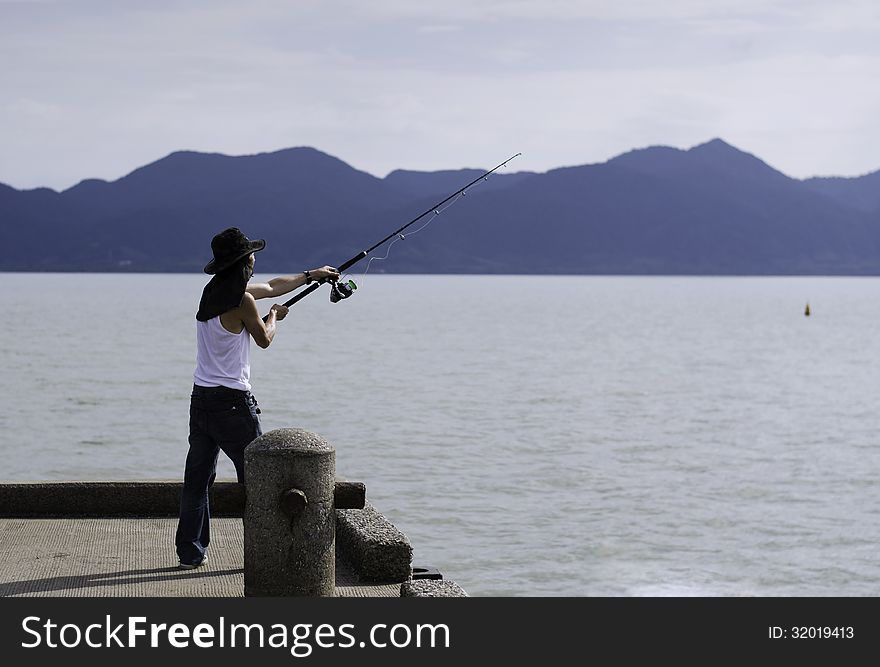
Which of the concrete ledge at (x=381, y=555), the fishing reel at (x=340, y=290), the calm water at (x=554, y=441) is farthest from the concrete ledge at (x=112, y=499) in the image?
the calm water at (x=554, y=441)

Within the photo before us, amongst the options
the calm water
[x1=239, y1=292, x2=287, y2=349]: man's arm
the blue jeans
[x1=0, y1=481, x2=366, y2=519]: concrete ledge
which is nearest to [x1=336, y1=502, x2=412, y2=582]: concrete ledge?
the blue jeans

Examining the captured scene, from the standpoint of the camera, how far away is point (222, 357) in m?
7.36

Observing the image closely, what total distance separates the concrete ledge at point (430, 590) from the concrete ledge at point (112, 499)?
198 centimetres

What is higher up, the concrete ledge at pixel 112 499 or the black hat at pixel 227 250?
the black hat at pixel 227 250

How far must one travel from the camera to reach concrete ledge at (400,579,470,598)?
22.6ft

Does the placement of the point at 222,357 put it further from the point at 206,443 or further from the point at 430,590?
the point at 430,590

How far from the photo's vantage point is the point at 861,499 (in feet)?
73.8

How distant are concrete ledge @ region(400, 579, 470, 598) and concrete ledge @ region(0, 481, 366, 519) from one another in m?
1.98

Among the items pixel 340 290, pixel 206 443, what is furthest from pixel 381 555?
pixel 340 290

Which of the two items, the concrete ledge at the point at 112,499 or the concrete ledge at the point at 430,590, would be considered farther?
the concrete ledge at the point at 112,499

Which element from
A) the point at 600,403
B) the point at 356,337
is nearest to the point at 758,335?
the point at 356,337

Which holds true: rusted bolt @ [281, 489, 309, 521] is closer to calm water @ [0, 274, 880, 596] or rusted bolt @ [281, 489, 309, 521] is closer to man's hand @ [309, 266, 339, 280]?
man's hand @ [309, 266, 339, 280]

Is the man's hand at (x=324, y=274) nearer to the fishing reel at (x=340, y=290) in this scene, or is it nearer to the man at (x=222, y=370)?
the man at (x=222, y=370)

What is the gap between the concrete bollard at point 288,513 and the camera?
6.64 m
